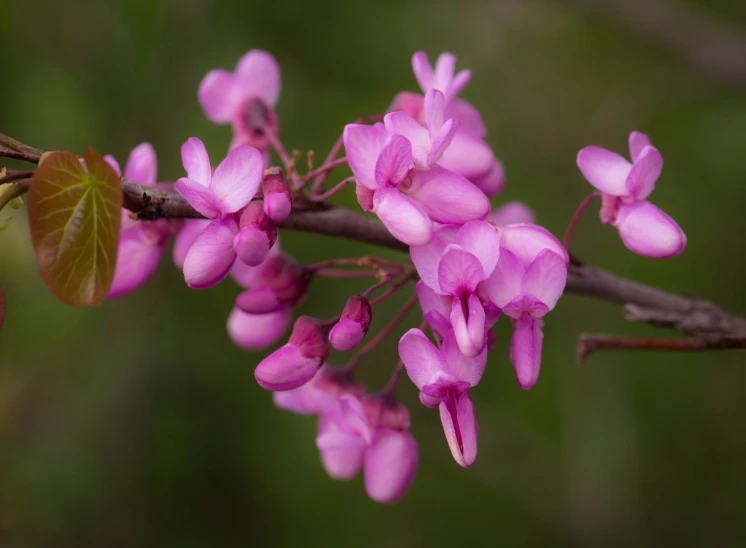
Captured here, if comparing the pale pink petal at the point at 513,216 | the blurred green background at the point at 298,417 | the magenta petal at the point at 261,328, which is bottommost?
the blurred green background at the point at 298,417

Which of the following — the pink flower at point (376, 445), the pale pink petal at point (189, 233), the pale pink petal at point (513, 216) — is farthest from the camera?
the pale pink petal at point (513, 216)

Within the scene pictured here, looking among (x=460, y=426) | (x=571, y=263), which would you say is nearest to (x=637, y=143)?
(x=571, y=263)

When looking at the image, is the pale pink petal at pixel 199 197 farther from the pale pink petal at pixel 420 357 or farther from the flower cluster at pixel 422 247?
the pale pink petal at pixel 420 357

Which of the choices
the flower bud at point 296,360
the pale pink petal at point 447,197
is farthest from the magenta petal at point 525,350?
the flower bud at point 296,360

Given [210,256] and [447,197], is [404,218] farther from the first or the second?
[210,256]

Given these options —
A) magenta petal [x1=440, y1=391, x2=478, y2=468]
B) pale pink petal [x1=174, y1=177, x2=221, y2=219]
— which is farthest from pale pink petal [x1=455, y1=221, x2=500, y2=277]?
pale pink petal [x1=174, y1=177, x2=221, y2=219]

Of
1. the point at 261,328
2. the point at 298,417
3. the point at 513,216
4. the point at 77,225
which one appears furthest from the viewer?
the point at 298,417

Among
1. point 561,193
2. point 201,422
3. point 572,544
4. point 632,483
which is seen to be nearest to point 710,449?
point 632,483
